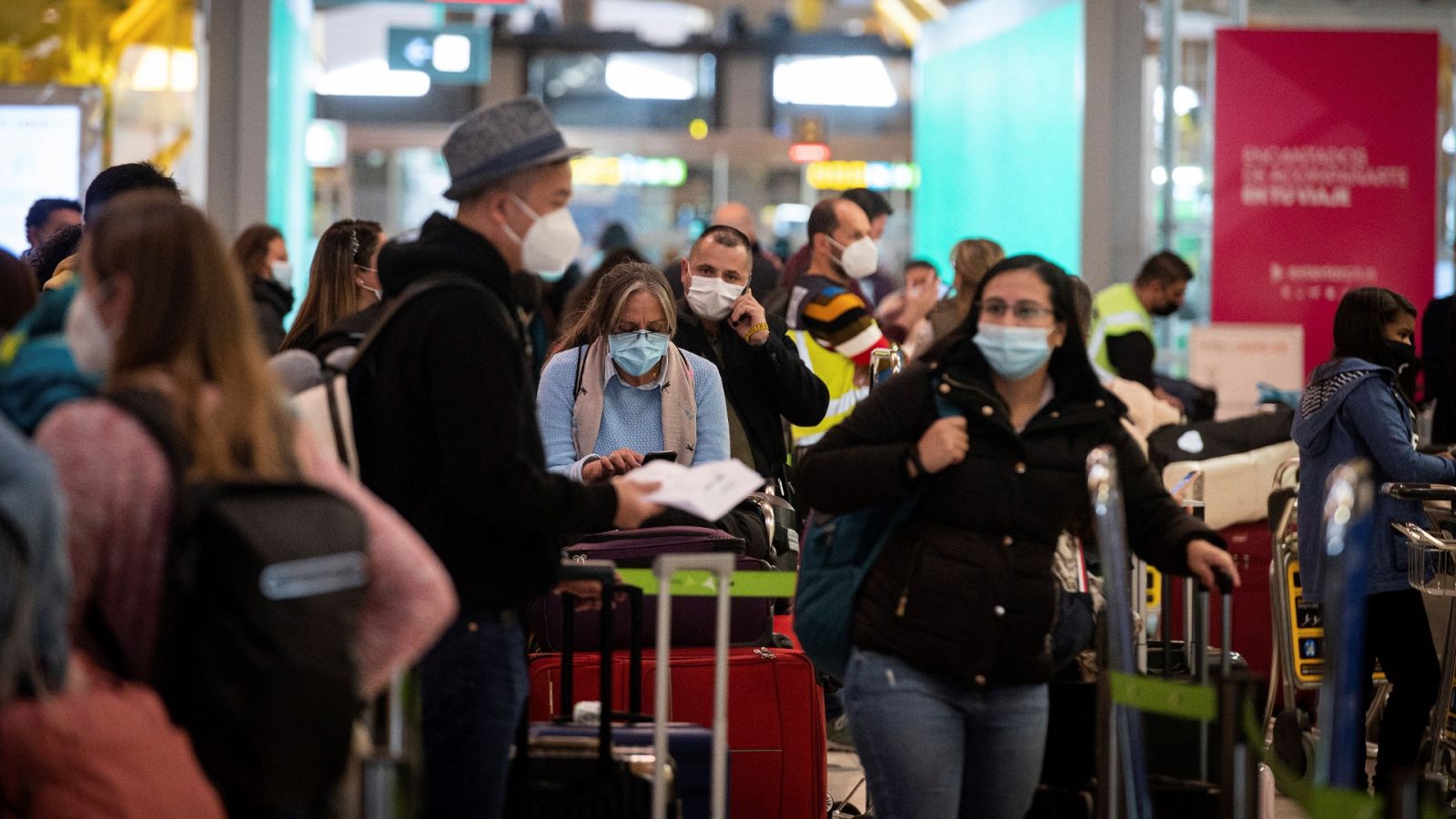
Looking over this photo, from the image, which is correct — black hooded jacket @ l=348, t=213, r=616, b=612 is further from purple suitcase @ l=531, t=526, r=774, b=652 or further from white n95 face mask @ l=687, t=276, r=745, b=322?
white n95 face mask @ l=687, t=276, r=745, b=322

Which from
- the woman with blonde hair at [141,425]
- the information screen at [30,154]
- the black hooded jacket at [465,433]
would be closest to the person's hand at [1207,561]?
the black hooded jacket at [465,433]

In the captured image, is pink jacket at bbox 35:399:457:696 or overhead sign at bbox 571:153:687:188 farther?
overhead sign at bbox 571:153:687:188

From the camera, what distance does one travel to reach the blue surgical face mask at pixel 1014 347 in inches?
142

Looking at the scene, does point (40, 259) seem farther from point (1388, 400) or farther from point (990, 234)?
point (990, 234)

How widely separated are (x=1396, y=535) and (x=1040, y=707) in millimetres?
2665

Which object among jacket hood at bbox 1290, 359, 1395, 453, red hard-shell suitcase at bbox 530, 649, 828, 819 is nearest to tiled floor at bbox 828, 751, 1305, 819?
red hard-shell suitcase at bbox 530, 649, 828, 819

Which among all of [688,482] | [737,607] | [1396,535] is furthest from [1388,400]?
[688,482]

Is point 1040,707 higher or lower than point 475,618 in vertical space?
lower

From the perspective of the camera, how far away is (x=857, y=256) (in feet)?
23.9

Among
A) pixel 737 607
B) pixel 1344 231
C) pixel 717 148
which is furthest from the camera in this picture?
pixel 717 148

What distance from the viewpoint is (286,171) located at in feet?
38.6

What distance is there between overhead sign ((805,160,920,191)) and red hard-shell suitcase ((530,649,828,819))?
51.5ft

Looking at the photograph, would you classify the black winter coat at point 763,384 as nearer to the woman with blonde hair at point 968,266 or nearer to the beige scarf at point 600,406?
the beige scarf at point 600,406

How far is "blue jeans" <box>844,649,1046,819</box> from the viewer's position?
11.4 feet
